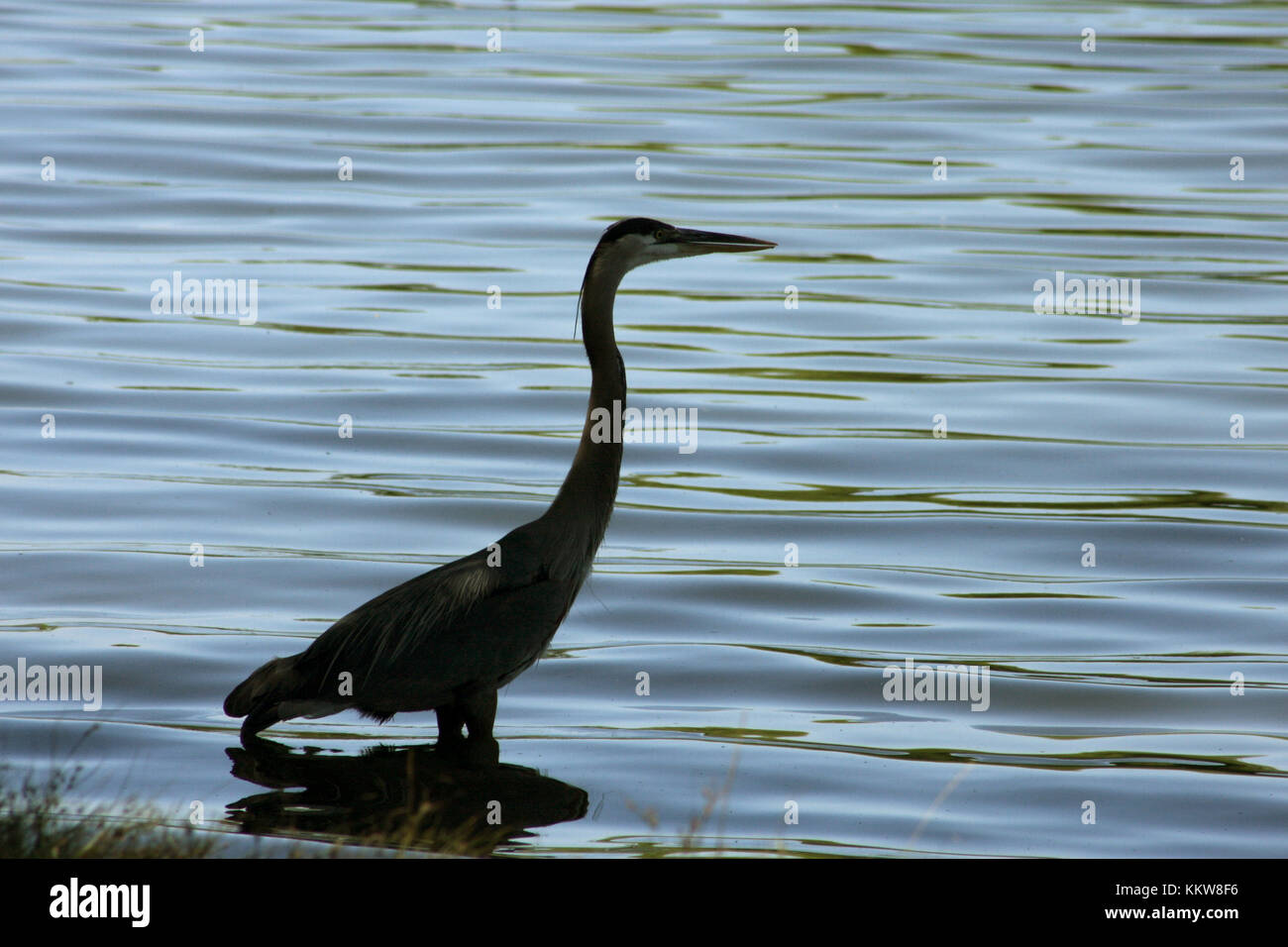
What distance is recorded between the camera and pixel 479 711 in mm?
7121

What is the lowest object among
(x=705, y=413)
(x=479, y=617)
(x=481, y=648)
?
(x=481, y=648)

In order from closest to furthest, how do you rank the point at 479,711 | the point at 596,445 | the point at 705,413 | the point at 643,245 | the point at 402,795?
1. the point at 402,795
2. the point at 479,711
3. the point at 596,445
4. the point at 643,245
5. the point at 705,413

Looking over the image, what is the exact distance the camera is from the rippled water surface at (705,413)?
295 inches

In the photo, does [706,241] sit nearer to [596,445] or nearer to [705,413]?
[596,445]

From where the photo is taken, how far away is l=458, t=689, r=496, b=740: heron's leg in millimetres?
7086

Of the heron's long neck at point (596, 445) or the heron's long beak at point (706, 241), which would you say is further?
the heron's long beak at point (706, 241)

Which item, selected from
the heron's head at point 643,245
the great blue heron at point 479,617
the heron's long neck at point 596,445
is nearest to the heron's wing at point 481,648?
the great blue heron at point 479,617

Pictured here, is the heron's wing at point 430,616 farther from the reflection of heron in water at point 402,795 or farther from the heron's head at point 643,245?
the heron's head at point 643,245

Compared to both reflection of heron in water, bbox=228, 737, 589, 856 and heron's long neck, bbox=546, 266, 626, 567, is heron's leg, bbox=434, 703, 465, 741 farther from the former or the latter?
heron's long neck, bbox=546, 266, 626, 567

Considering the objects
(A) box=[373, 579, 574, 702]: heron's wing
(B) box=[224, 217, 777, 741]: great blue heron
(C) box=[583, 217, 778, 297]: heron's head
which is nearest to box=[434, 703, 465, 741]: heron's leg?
(B) box=[224, 217, 777, 741]: great blue heron

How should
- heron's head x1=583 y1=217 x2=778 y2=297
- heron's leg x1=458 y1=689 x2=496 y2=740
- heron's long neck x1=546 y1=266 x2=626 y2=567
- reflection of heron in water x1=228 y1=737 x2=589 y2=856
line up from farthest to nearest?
heron's head x1=583 y1=217 x2=778 y2=297 → heron's long neck x1=546 y1=266 x2=626 y2=567 → heron's leg x1=458 y1=689 x2=496 y2=740 → reflection of heron in water x1=228 y1=737 x2=589 y2=856

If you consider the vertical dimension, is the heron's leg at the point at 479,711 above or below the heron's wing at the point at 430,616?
below

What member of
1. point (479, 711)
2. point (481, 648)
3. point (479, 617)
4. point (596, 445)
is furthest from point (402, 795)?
point (596, 445)

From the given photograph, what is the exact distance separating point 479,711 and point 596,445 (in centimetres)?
119
